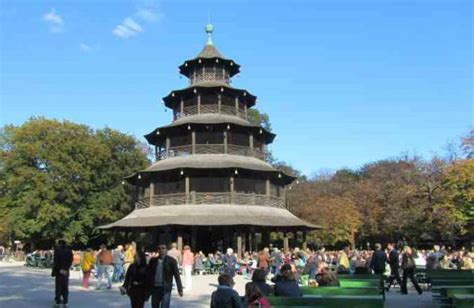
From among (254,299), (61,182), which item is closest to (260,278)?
(254,299)

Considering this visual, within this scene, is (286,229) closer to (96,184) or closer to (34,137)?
(96,184)

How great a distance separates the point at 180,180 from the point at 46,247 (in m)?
28.7

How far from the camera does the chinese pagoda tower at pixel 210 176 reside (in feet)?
119

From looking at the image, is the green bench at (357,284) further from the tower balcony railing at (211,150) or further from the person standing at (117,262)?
the tower balcony railing at (211,150)

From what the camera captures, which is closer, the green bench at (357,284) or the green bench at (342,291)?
the green bench at (342,291)

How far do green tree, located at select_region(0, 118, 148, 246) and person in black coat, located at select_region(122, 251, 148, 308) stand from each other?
45.2 metres

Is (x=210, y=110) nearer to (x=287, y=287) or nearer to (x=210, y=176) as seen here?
(x=210, y=176)

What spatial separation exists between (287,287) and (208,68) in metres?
36.0

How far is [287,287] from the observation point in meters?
10.2

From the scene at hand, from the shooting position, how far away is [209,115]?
41625 millimetres

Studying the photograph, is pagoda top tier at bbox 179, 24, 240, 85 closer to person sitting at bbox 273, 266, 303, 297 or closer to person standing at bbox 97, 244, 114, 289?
person standing at bbox 97, 244, 114, 289

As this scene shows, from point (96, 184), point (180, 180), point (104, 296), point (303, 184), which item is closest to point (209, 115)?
point (180, 180)

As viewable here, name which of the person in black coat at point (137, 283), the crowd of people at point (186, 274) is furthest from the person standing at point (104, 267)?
the person in black coat at point (137, 283)

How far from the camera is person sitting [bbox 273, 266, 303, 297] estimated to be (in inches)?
399
